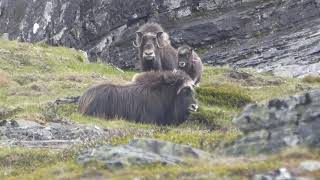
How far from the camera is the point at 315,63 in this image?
3688 cm

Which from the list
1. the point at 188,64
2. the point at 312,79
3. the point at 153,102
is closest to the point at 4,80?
the point at 188,64

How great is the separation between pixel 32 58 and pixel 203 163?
25.4m

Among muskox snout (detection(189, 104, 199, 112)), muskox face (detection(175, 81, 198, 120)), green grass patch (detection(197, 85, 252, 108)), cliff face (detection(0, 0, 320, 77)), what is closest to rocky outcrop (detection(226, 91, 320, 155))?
muskox face (detection(175, 81, 198, 120))

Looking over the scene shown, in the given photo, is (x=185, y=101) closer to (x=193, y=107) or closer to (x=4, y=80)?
(x=193, y=107)

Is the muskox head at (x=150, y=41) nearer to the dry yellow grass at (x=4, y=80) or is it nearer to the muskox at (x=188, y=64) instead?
the muskox at (x=188, y=64)

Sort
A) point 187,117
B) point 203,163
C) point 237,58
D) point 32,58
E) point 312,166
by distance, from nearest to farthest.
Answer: point 312,166, point 203,163, point 187,117, point 32,58, point 237,58

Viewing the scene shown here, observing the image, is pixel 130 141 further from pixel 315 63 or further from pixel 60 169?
→ pixel 315 63

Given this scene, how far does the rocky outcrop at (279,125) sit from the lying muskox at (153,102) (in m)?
9.78

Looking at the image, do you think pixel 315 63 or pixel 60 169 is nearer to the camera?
pixel 60 169

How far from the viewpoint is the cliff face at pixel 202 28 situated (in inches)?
1586

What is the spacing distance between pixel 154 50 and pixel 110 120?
22.2 ft

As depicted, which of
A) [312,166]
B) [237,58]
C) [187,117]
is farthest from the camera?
[237,58]

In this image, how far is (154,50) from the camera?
2733cm

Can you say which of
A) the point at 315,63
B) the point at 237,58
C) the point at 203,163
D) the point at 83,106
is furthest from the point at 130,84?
the point at 237,58
